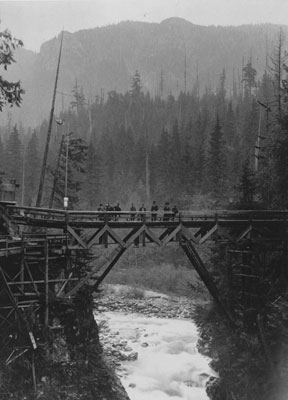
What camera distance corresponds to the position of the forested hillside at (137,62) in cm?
Result: 16738

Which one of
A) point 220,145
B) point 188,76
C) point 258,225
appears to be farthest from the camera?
point 188,76

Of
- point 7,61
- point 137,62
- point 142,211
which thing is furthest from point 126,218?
point 137,62

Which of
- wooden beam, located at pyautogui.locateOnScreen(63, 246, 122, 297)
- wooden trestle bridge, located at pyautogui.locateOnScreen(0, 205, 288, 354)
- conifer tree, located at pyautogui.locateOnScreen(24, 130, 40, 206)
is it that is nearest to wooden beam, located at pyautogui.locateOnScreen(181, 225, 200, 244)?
Answer: wooden trestle bridge, located at pyautogui.locateOnScreen(0, 205, 288, 354)

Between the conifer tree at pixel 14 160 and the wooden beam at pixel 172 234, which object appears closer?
the wooden beam at pixel 172 234

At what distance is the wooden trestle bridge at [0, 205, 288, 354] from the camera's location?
50.9 ft

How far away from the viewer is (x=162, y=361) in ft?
73.2

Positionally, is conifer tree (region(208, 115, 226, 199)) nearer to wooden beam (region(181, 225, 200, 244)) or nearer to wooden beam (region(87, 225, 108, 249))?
wooden beam (region(181, 225, 200, 244))

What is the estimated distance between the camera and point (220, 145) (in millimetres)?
55125

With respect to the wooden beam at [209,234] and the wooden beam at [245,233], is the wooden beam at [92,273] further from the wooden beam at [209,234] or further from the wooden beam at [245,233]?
the wooden beam at [245,233]

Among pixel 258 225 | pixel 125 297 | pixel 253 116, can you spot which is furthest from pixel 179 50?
pixel 258 225

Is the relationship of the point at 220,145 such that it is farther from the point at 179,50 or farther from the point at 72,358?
the point at 179,50

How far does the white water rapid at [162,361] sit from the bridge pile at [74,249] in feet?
14.2

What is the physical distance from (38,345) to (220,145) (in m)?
43.7

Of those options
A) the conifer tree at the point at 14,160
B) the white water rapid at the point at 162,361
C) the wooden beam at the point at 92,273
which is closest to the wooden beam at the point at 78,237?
the wooden beam at the point at 92,273
